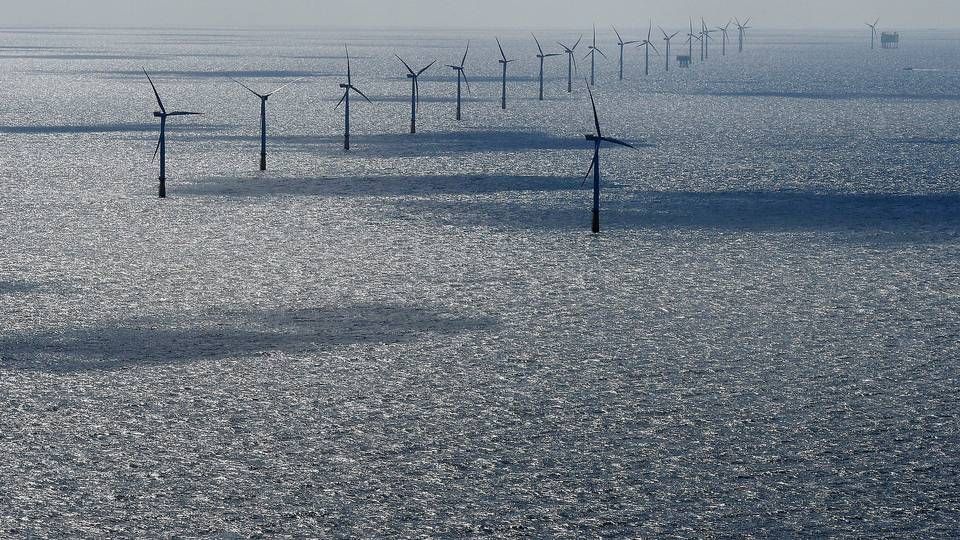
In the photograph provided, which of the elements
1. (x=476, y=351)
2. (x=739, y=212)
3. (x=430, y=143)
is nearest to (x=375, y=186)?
(x=739, y=212)

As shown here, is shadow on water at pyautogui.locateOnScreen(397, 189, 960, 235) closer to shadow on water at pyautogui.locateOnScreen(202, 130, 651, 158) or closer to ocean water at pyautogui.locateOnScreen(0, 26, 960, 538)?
ocean water at pyautogui.locateOnScreen(0, 26, 960, 538)

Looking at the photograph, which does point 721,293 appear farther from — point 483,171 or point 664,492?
point 483,171

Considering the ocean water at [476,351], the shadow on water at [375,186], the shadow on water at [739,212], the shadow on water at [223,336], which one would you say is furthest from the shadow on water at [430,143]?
the shadow on water at [223,336]

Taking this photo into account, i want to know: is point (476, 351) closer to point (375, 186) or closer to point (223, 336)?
point (223, 336)

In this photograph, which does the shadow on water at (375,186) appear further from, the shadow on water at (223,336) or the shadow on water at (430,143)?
the shadow on water at (223,336)

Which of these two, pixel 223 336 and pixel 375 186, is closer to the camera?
pixel 223 336

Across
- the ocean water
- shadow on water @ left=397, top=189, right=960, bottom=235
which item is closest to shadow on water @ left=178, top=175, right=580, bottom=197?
the ocean water
